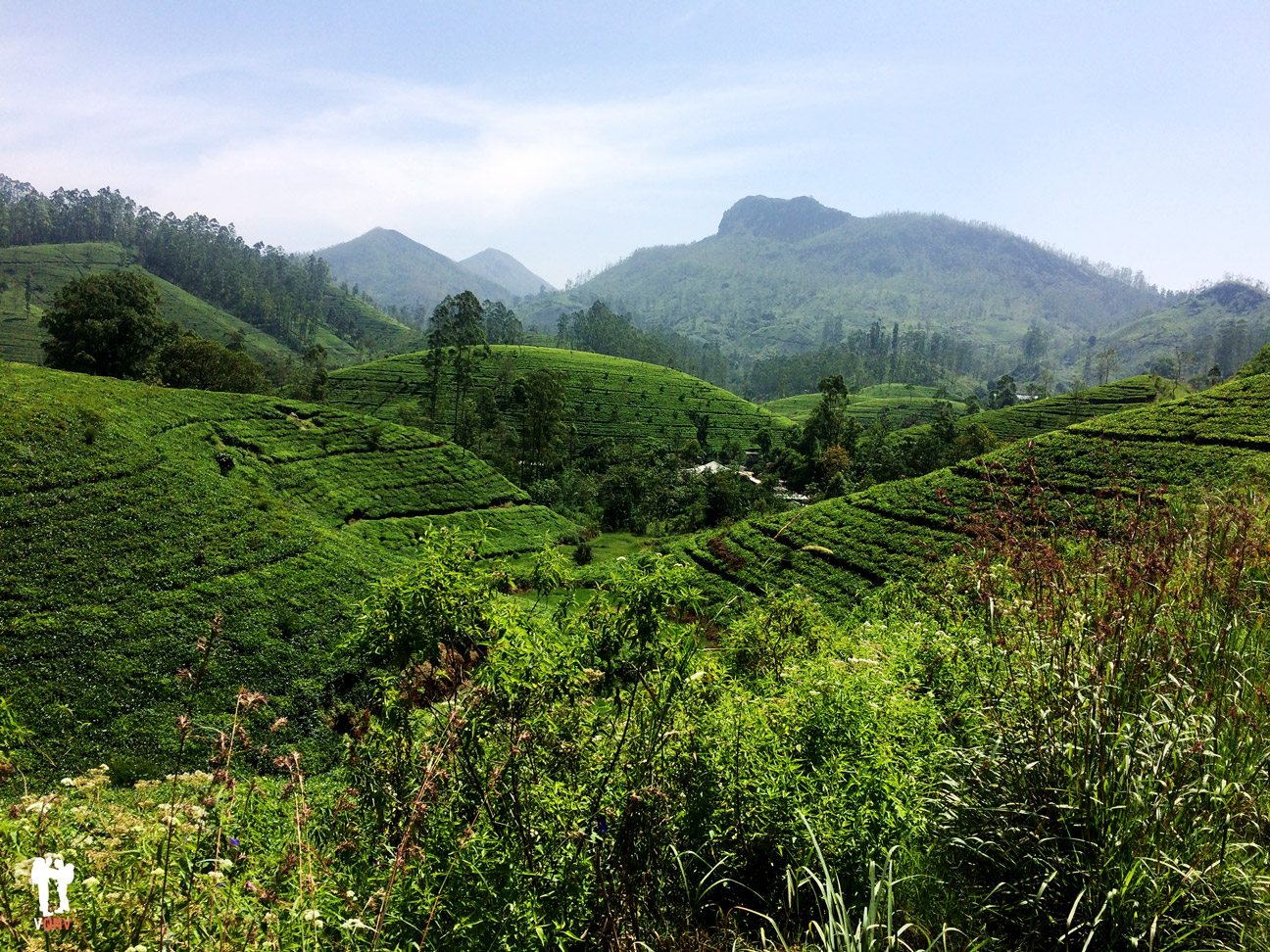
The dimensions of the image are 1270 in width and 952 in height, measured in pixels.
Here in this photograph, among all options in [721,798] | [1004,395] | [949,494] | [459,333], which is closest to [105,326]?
[459,333]

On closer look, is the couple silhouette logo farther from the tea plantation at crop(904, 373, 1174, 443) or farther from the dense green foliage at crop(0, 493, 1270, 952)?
the tea plantation at crop(904, 373, 1174, 443)

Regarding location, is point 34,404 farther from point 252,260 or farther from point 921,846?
point 252,260

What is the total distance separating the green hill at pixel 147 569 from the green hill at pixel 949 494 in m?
19.2

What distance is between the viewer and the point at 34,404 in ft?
81.4

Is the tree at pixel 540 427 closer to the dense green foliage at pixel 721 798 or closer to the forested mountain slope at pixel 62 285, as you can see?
the dense green foliage at pixel 721 798

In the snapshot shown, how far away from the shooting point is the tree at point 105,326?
40250mm

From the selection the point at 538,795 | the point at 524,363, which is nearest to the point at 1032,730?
the point at 538,795

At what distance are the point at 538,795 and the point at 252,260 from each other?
196007 mm

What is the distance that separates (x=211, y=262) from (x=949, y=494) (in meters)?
174

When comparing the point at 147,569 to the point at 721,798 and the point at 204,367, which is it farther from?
the point at 204,367

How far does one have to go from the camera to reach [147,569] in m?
21.0

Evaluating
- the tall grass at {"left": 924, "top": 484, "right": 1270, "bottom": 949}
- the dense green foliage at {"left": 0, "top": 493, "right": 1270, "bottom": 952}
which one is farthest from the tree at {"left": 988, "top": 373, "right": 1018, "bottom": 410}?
the dense green foliage at {"left": 0, "top": 493, "right": 1270, "bottom": 952}

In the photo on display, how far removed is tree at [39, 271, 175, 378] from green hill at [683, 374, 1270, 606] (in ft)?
133

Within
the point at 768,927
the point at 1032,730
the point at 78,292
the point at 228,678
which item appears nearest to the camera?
the point at 1032,730
